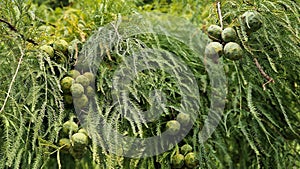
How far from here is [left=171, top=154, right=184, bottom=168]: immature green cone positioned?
0.70 metres

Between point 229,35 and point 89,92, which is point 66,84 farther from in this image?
point 229,35

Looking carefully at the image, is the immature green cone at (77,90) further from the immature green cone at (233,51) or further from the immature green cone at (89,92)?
the immature green cone at (233,51)

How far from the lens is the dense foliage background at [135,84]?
67cm

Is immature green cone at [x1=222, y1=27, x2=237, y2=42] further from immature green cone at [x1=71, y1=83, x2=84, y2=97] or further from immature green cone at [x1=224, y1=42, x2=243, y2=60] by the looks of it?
immature green cone at [x1=71, y1=83, x2=84, y2=97]

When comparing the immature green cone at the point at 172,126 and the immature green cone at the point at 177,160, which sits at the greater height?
the immature green cone at the point at 172,126

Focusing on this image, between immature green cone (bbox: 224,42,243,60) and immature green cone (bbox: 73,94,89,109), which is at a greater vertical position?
immature green cone (bbox: 224,42,243,60)

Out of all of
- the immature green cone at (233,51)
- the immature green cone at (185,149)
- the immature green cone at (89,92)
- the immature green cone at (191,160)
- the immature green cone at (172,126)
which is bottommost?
the immature green cone at (191,160)

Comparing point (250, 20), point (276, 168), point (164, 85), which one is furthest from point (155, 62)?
point (276, 168)

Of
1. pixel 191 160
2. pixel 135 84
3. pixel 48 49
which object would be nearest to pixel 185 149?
pixel 191 160

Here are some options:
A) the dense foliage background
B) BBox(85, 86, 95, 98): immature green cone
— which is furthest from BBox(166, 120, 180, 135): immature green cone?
BBox(85, 86, 95, 98): immature green cone

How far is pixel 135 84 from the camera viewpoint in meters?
0.70

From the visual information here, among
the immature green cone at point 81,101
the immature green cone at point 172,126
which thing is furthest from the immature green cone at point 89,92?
the immature green cone at point 172,126

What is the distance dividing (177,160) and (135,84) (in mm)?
128

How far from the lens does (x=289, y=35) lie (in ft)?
2.53
